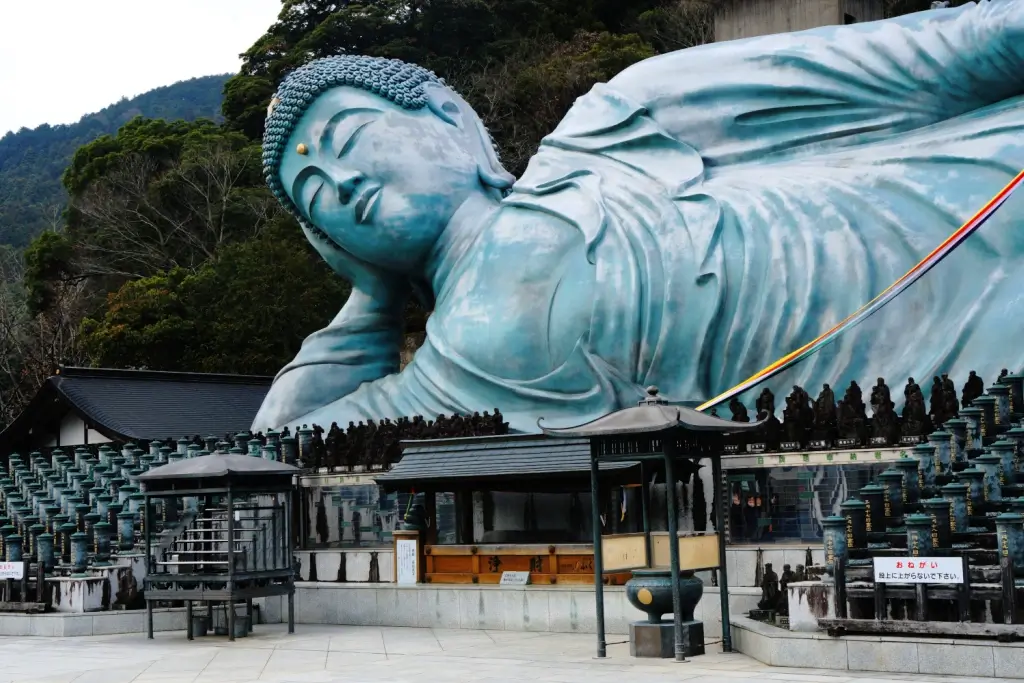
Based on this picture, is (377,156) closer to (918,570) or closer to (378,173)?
(378,173)

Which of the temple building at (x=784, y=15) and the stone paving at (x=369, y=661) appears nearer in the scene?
the stone paving at (x=369, y=661)

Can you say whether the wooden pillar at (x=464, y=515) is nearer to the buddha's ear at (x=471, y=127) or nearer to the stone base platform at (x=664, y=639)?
the stone base platform at (x=664, y=639)

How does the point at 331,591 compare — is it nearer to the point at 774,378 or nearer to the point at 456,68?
the point at 774,378

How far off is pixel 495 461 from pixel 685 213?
517 centimetres

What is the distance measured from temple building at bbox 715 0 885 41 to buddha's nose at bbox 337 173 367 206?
7.77 metres

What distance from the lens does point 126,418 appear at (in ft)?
74.5

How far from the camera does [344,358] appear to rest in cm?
2148

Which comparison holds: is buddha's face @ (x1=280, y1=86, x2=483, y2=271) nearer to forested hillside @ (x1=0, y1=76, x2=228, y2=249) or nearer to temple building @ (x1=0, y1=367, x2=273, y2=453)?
temple building @ (x1=0, y1=367, x2=273, y2=453)

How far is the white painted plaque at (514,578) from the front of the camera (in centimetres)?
1414

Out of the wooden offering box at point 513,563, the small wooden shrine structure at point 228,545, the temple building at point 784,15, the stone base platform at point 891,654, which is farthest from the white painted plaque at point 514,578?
the temple building at point 784,15

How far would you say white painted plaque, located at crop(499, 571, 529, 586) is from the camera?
1414cm

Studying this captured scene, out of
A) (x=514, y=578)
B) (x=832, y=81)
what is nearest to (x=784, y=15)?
(x=832, y=81)

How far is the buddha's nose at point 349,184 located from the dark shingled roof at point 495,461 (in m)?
5.45

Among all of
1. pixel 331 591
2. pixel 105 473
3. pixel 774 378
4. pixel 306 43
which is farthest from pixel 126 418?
pixel 306 43
